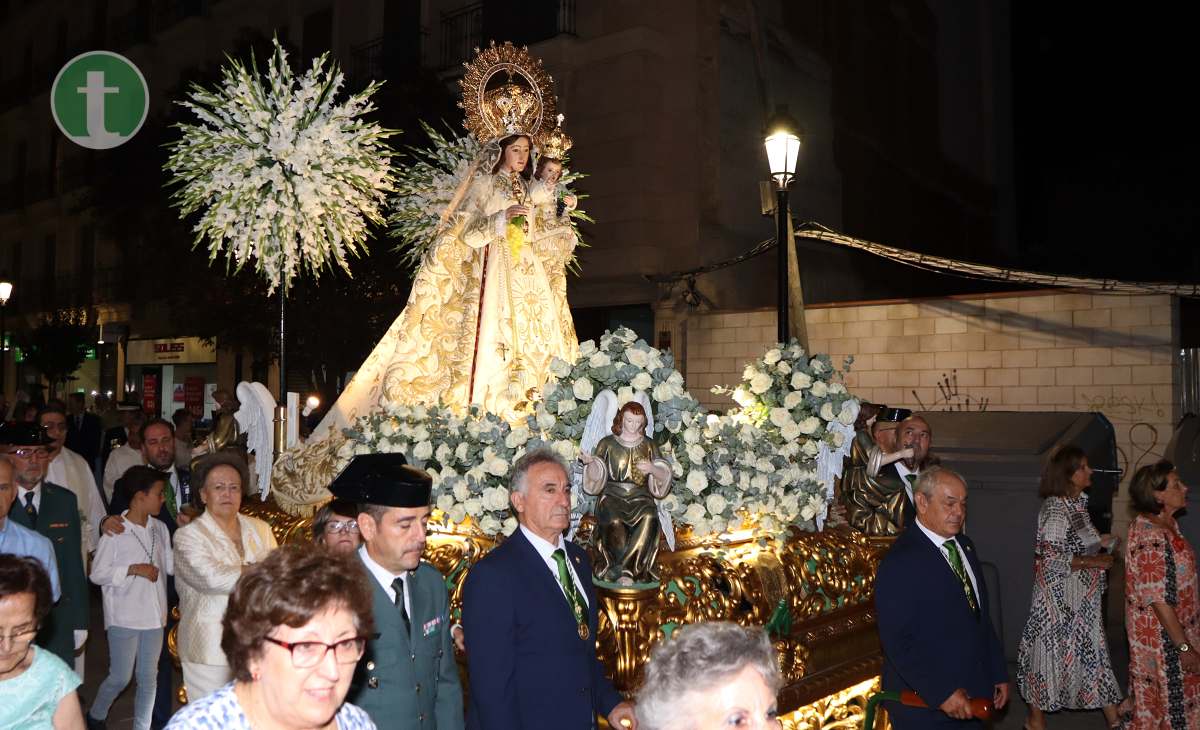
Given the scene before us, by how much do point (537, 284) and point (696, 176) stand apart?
10.2 m

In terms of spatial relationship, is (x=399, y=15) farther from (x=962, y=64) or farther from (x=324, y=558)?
(x=324, y=558)

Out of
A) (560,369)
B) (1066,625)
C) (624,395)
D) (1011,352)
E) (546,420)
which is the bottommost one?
(1066,625)

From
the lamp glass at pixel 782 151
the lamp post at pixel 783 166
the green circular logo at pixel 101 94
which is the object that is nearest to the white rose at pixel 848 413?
the lamp post at pixel 783 166

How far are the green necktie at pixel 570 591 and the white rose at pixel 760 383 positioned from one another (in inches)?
112

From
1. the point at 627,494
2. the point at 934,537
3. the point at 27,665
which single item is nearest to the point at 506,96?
the point at 627,494

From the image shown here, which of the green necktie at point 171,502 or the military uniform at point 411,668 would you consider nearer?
the military uniform at point 411,668

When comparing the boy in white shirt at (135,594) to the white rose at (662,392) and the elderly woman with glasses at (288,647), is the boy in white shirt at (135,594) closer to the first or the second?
the white rose at (662,392)

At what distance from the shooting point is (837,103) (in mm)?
20672

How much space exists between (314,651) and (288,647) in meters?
0.06

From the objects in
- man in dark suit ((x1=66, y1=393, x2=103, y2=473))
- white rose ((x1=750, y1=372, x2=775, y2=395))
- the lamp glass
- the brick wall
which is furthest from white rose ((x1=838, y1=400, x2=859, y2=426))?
man in dark suit ((x1=66, y1=393, x2=103, y2=473))

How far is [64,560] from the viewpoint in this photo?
562 centimetres

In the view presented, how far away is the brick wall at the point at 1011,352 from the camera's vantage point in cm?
1266

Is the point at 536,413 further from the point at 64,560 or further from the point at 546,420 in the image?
the point at 64,560

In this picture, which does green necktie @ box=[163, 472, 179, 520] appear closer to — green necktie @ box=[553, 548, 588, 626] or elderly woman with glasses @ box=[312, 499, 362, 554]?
elderly woman with glasses @ box=[312, 499, 362, 554]
